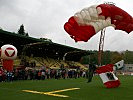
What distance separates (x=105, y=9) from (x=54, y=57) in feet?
121

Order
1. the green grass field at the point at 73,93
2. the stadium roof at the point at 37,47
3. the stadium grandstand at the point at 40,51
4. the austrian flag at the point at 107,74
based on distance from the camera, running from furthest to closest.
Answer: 1. the stadium grandstand at the point at 40,51
2. the stadium roof at the point at 37,47
3. the austrian flag at the point at 107,74
4. the green grass field at the point at 73,93

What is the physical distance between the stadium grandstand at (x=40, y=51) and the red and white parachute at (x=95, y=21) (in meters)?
18.4

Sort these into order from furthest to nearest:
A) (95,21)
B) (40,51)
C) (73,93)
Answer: (40,51)
(95,21)
(73,93)

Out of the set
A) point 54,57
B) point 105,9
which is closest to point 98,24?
point 105,9

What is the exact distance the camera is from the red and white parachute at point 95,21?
1466 centimetres

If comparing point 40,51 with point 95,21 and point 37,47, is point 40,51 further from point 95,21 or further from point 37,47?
point 95,21

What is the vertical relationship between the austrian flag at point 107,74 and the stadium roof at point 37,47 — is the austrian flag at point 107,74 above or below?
below

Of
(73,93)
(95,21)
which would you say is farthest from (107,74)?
(95,21)

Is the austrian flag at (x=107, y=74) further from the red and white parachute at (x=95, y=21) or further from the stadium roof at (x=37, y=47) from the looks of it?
the stadium roof at (x=37, y=47)

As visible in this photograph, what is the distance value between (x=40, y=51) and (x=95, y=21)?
31.7m

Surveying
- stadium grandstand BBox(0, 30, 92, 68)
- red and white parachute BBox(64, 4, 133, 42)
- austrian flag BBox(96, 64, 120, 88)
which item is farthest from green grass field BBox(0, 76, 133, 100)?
stadium grandstand BBox(0, 30, 92, 68)

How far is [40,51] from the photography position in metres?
46.1

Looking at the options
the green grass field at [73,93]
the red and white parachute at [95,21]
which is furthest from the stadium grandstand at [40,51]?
the red and white parachute at [95,21]

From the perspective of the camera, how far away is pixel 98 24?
15188 mm
